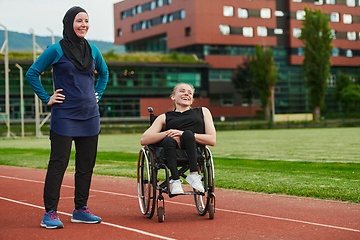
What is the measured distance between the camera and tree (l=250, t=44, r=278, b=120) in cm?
5962

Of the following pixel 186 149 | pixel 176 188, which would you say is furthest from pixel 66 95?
pixel 176 188

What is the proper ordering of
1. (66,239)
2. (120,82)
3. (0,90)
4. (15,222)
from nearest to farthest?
(66,239), (15,222), (0,90), (120,82)

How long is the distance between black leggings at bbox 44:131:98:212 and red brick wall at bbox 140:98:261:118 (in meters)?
54.2

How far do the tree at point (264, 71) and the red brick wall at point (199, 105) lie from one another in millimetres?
7385

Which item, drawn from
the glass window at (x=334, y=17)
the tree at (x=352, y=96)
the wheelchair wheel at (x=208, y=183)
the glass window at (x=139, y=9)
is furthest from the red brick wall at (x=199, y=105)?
the wheelchair wheel at (x=208, y=183)

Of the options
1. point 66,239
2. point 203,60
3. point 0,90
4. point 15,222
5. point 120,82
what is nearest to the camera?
point 66,239

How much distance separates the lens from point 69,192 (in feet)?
29.5

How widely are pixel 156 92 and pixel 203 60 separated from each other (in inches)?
308

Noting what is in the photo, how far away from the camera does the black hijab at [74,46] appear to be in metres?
5.76

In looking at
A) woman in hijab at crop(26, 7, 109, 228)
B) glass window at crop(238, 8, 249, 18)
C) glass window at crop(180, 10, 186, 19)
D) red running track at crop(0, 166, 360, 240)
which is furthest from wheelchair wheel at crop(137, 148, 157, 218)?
glass window at crop(238, 8, 249, 18)

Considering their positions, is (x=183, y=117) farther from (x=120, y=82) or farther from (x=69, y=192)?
(x=120, y=82)

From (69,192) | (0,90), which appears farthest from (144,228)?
(0,90)

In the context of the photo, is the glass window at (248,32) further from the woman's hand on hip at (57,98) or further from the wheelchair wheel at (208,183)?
the woman's hand on hip at (57,98)

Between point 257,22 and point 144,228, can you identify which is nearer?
point 144,228
